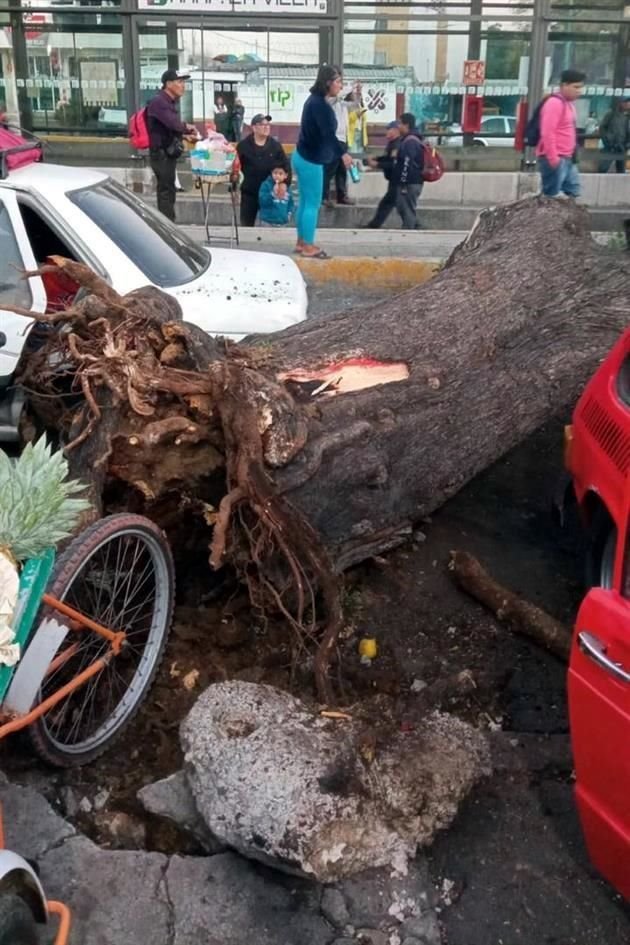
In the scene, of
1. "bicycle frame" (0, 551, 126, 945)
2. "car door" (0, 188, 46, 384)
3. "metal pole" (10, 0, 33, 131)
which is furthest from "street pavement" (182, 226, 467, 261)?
"bicycle frame" (0, 551, 126, 945)

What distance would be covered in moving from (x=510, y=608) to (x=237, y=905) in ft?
6.36

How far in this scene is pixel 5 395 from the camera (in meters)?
5.55

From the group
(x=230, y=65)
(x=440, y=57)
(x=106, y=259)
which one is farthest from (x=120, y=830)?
(x=440, y=57)

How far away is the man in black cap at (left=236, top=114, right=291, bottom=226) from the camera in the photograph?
39.3 ft

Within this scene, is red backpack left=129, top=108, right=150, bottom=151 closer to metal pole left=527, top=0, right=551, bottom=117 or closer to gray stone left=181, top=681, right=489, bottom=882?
metal pole left=527, top=0, right=551, bottom=117

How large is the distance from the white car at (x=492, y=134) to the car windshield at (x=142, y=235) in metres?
11.0

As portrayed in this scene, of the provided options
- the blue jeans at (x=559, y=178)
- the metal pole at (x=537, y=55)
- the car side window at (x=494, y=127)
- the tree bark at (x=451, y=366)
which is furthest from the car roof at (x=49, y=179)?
the metal pole at (x=537, y=55)

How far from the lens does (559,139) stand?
1206 centimetres

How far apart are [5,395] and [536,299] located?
3.11 m

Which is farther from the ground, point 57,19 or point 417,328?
point 57,19

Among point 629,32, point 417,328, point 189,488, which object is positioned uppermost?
point 629,32

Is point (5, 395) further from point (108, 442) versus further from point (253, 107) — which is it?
point (253, 107)

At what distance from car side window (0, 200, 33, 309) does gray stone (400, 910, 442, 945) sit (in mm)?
3953

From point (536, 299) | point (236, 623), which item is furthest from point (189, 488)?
point (536, 299)
